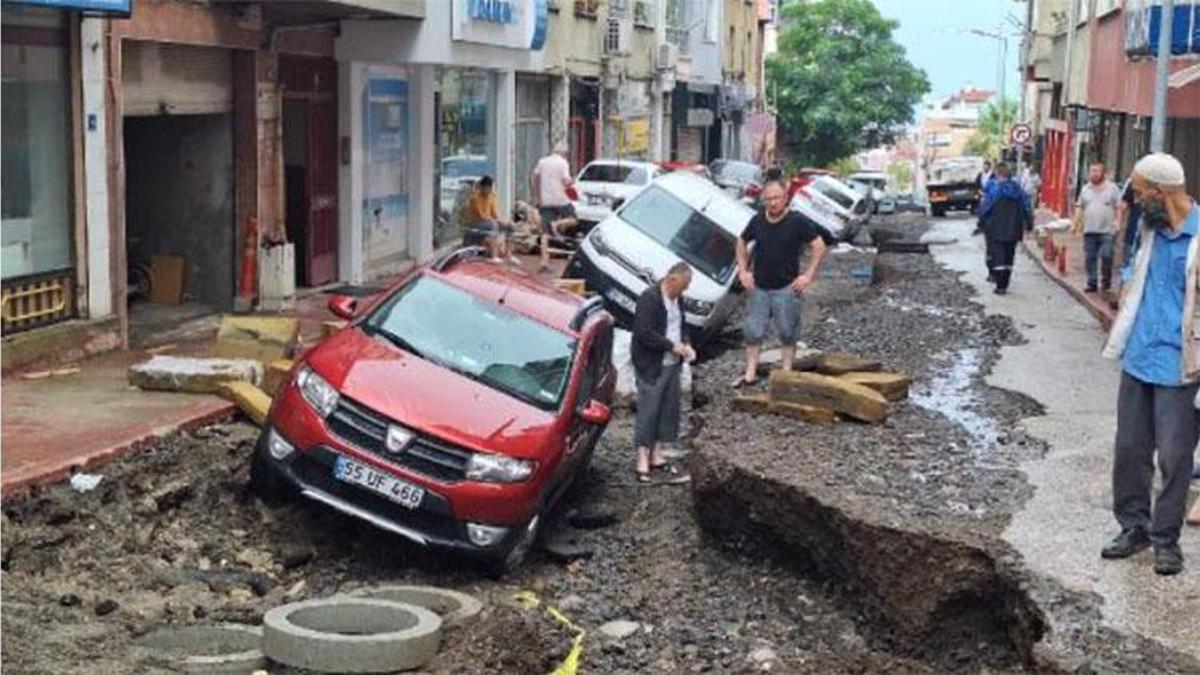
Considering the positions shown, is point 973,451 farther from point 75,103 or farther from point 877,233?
point 877,233

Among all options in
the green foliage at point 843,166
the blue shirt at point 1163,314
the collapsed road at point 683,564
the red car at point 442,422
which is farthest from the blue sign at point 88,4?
the green foliage at point 843,166

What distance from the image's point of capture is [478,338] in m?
10.2

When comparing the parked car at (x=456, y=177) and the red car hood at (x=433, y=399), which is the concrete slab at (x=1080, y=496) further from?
the parked car at (x=456, y=177)

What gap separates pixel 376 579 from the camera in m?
9.38

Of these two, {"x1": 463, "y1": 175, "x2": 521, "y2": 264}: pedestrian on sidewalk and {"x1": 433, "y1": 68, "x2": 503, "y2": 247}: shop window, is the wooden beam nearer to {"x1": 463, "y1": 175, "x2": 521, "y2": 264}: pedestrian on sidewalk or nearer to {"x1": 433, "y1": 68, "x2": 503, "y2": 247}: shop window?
{"x1": 463, "y1": 175, "x2": 521, "y2": 264}: pedestrian on sidewalk

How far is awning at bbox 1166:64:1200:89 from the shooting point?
669 inches

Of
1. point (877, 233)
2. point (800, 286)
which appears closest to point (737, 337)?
point (800, 286)

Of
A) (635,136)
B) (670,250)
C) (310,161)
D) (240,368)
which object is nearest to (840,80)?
(635,136)

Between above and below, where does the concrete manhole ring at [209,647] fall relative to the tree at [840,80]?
below

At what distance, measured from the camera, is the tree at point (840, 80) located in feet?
228

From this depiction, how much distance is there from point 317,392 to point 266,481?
64 cm

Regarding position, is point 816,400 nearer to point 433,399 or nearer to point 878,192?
point 433,399

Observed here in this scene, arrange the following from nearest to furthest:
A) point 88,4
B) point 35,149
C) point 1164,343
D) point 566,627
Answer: point 1164,343 < point 566,627 < point 88,4 < point 35,149

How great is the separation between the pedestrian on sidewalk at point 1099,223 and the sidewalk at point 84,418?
12.4 m
